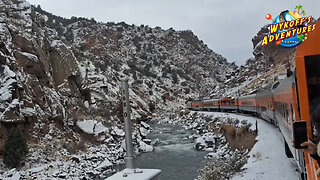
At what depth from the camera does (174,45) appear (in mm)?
126000

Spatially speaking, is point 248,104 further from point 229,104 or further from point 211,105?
point 211,105

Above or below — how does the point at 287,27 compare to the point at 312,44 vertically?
above

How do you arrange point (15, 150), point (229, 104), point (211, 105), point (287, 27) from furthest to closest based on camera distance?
point (211, 105) → point (229, 104) → point (287, 27) → point (15, 150)

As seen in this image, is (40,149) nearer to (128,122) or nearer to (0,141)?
(0,141)

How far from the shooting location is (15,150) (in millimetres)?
17984

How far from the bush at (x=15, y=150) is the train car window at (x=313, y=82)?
17.8 m

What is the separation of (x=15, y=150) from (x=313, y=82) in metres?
18.1

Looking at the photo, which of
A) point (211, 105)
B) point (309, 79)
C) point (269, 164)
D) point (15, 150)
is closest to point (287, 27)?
point (211, 105)

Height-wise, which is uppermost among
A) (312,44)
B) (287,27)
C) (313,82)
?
(287,27)

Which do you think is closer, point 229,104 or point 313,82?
point 313,82

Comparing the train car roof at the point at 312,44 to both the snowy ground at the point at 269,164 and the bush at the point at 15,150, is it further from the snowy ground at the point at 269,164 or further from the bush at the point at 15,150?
the bush at the point at 15,150

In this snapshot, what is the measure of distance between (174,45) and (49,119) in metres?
105

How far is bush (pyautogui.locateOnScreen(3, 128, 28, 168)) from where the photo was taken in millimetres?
17672

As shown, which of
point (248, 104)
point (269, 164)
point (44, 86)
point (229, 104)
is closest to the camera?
point (269, 164)
